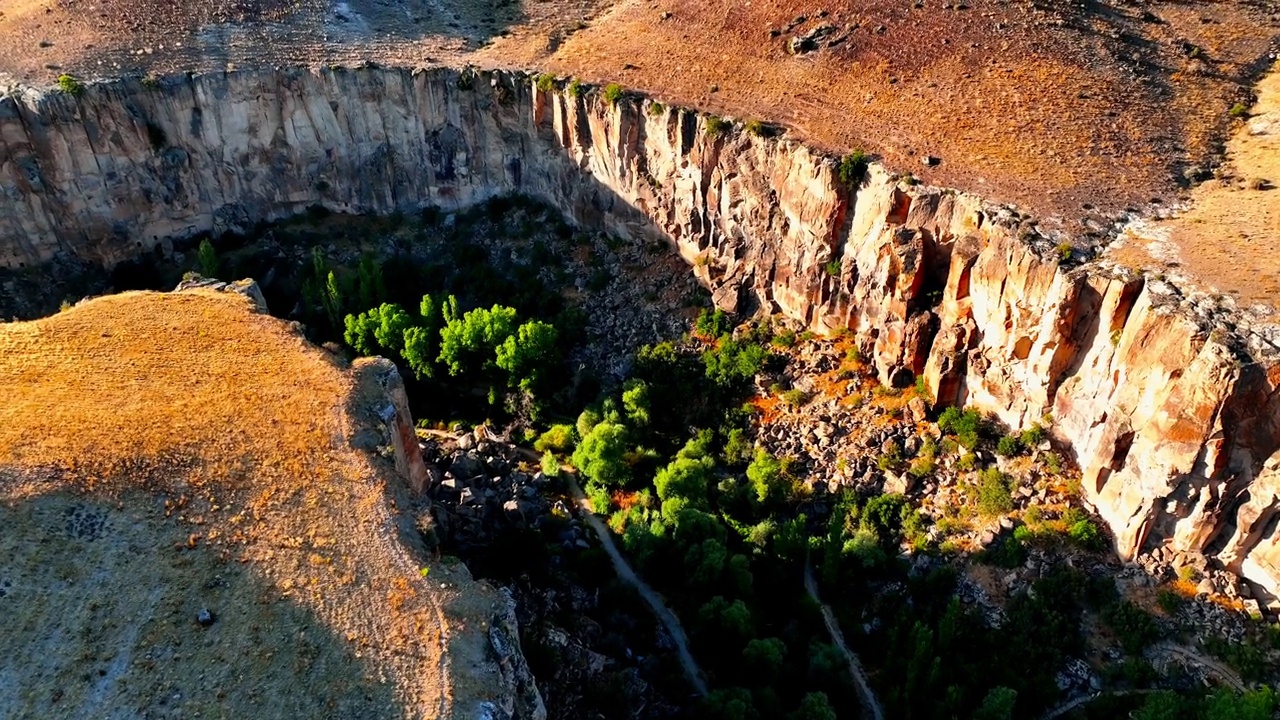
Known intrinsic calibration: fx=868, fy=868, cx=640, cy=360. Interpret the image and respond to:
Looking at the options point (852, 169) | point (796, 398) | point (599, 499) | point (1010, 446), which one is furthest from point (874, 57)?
point (599, 499)

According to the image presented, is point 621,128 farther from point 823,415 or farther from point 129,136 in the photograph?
point 129,136

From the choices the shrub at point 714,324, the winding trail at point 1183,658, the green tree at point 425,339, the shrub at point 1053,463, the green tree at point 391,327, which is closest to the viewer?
the winding trail at point 1183,658

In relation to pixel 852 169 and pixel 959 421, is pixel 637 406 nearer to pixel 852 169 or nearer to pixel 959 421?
pixel 959 421

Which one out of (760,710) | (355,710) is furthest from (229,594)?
(760,710)

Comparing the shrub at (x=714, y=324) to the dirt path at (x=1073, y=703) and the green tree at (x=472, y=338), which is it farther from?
the dirt path at (x=1073, y=703)

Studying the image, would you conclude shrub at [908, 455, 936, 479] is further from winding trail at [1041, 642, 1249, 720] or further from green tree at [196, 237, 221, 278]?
green tree at [196, 237, 221, 278]

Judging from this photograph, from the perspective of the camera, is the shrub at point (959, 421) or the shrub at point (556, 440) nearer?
the shrub at point (959, 421)

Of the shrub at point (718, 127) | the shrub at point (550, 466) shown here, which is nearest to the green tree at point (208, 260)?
the shrub at point (550, 466)
